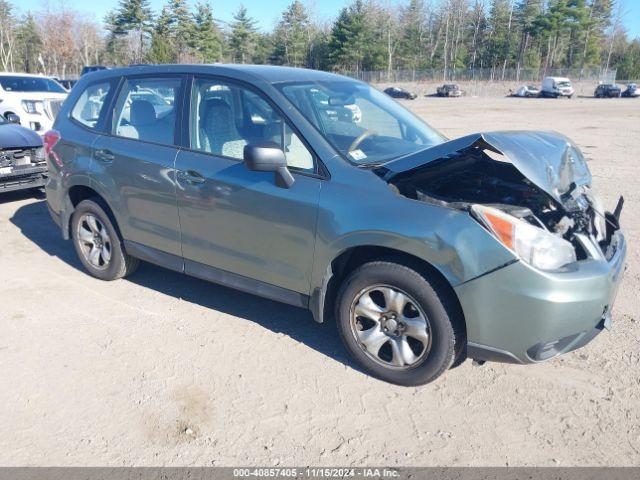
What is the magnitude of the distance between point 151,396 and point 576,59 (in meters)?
93.4

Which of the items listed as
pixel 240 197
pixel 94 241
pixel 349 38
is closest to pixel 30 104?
pixel 94 241

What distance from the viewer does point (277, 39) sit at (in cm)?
8400

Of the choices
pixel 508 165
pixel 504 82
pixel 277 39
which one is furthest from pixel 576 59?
pixel 508 165

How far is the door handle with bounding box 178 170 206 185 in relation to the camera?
12.8 ft

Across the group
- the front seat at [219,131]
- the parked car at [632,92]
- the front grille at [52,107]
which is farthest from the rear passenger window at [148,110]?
the parked car at [632,92]

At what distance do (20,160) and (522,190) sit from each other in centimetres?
700

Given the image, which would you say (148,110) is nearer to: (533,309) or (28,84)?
(533,309)

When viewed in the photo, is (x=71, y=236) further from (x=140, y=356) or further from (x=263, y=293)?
(x=263, y=293)

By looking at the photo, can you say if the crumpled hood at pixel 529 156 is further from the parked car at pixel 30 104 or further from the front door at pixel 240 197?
the parked car at pixel 30 104

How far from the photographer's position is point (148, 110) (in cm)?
444

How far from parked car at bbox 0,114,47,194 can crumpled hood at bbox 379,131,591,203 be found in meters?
6.27

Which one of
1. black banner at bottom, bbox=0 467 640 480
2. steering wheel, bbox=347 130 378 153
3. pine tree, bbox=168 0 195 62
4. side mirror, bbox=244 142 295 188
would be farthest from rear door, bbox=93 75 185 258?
pine tree, bbox=168 0 195 62

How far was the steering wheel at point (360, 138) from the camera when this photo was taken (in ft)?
11.9

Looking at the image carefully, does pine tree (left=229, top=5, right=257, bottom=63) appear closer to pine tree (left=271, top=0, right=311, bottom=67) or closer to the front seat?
pine tree (left=271, top=0, right=311, bottom=67)
